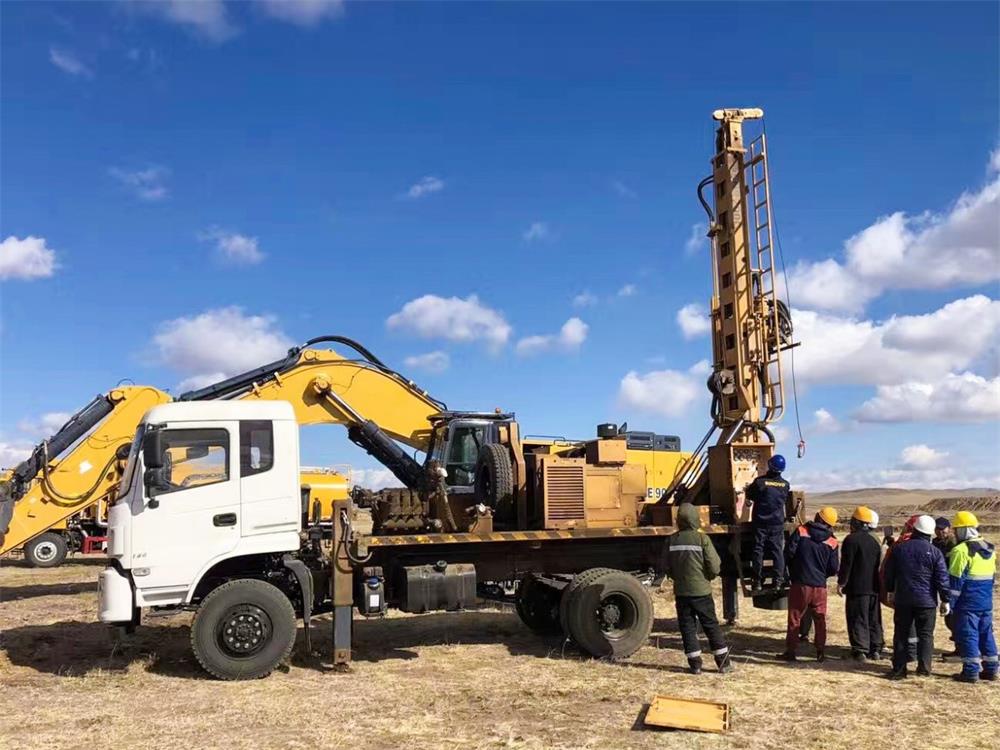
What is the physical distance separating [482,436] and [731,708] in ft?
21.3

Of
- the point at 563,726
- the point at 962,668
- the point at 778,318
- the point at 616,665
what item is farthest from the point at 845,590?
the point at 563,726

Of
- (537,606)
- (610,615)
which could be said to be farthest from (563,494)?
(537,606)

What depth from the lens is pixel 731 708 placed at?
25.0 feet

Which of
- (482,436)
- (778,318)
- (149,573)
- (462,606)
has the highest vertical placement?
(778,318)

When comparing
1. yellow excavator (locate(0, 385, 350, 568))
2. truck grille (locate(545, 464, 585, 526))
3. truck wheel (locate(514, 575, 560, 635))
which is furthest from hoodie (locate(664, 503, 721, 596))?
yellow excavator (locate(0, 385, 350, 568))

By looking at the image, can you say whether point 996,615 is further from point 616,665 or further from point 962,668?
point 616,665

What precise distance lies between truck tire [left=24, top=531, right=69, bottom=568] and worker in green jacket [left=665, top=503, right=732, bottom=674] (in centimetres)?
1788

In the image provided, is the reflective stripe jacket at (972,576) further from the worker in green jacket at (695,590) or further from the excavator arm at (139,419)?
the excavator arm at (139,419)

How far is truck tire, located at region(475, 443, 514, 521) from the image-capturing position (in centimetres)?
1087

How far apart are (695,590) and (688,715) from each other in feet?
6.52

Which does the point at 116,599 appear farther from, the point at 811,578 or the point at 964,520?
the point at 964,520

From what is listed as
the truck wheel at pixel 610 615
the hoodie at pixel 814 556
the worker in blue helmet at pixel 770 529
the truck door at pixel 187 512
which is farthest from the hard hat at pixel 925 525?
the truck door at pixel 187 512

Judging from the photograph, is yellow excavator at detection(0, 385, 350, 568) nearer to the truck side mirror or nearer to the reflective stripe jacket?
the truck side mirror

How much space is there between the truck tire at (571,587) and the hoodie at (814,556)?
7.33 ft
